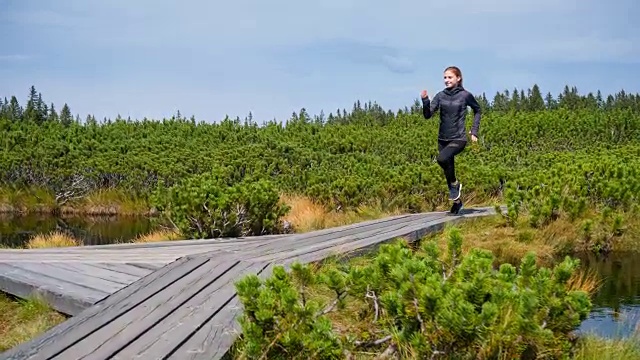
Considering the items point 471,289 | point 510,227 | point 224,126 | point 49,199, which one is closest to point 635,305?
point 510,227

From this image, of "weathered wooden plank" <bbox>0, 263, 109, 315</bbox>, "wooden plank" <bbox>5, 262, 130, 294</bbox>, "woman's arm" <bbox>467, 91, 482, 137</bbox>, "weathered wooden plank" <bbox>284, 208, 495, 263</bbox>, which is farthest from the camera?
"woman's arm" <bbox>467, 91, 482, 137</bbox>

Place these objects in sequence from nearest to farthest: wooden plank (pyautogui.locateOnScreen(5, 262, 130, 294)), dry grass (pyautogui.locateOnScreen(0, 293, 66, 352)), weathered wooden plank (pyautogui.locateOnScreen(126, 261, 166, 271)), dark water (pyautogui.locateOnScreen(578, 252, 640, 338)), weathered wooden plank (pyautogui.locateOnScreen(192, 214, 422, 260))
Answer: dry grass (pyautogui.locateOnScreen(0, 293, 66, 352))
wooden plank (pyautogui.locateOnScreen(5, 262, 130, 294))
dark water (pyautogui.locateOnScreen(578, 252, 640, 338))
weathered wooden plank (pyautogui.locateOnScreen(126, 261, 166, 271))
weathered wooden plank (pyautogui.locateOnScreen(192, 214, 422, 260))

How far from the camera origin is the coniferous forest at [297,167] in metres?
8.72

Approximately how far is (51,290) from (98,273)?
25.6 inches

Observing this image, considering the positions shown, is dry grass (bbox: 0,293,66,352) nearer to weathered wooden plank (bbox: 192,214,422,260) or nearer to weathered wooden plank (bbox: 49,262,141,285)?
weathered wooden plank (bbox: 49,262,141,285)

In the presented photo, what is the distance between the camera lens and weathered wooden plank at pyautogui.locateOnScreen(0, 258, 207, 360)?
127 inches

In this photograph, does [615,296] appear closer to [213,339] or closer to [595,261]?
[595,261]

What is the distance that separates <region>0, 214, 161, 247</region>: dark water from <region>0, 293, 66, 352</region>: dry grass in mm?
6371

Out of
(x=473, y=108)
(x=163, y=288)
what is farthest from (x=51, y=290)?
(x=473, y=108)

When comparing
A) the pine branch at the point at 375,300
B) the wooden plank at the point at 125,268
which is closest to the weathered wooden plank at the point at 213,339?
the pine branch at the point at 375,300

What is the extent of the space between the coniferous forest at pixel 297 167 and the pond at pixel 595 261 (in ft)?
3.70

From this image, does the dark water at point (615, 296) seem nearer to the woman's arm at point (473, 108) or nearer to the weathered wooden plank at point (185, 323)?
the woman's arm at point (473, 108)

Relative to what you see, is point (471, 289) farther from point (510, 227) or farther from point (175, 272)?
point (510, 227)

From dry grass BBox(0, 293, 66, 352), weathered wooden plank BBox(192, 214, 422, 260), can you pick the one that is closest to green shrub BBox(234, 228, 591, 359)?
dry grass BBox(0, 293, 66, 352)
